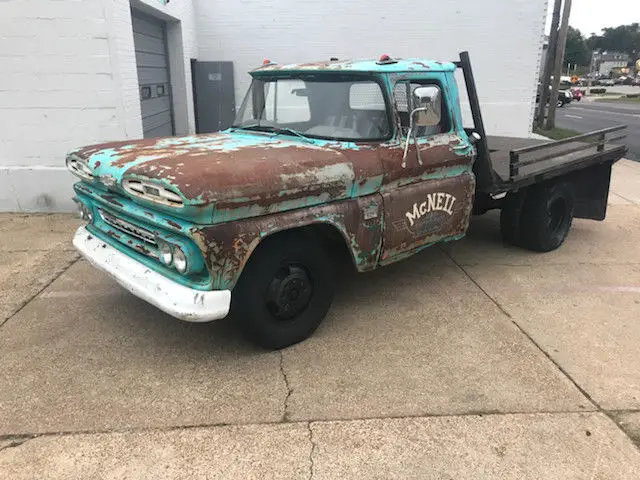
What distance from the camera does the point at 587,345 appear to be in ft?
12.4

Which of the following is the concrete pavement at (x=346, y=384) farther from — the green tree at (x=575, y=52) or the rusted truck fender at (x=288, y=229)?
the green tree at (x=575, y=52)

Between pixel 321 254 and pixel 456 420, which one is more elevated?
pixel 321 254

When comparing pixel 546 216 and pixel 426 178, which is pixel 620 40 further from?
pixel 426 178

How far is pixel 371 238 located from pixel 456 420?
1390mm

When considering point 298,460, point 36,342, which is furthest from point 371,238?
point 36,342

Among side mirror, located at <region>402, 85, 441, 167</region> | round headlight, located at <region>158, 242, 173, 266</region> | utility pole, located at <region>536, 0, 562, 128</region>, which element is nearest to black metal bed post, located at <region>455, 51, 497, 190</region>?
side mirror, located at <region>402, 85, 441, 167</region>

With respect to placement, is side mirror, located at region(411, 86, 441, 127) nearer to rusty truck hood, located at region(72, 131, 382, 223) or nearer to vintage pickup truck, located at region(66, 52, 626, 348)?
vintage pickup truck, located at region(66, 52, 626, 348)

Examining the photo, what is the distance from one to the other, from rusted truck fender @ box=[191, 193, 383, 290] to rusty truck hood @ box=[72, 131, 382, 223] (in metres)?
0.06

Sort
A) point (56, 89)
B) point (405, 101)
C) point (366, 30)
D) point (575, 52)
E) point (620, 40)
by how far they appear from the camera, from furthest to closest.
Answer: point (620, 40) → point (575, 52) → point (366, 30) → point (56, 89) → point (405, 101)

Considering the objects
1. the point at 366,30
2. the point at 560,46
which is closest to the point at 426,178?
the point at 366,30

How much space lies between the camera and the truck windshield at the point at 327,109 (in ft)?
12.7

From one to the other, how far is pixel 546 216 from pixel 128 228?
4.22 metres

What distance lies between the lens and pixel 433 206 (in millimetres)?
4203

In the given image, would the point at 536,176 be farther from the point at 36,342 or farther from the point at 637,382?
the point at 36,342
